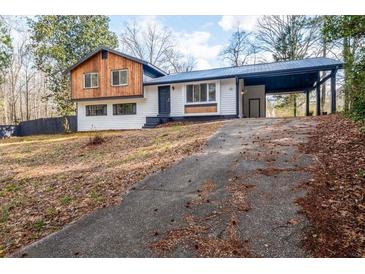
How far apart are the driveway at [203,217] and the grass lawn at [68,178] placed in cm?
52

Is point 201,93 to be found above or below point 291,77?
below

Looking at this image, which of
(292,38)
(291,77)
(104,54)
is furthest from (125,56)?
(292,38)

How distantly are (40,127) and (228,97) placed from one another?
16.9 metres

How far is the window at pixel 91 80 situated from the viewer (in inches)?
829

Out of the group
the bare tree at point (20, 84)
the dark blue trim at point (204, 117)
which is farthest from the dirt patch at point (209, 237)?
the bare tree at point (20, 84)

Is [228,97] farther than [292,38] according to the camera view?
No

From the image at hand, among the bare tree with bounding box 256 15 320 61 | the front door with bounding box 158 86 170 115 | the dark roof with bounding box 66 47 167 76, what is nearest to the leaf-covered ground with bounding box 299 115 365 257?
the front door with bounding box 158 86 170 115

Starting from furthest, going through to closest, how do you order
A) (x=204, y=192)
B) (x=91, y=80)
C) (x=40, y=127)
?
(x=40, y=127), (x=91, y=80), (x=204, y=192)

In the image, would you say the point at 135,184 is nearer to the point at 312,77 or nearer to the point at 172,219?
the point at 172,219

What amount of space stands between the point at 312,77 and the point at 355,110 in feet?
36.2

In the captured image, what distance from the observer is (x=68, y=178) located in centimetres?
726

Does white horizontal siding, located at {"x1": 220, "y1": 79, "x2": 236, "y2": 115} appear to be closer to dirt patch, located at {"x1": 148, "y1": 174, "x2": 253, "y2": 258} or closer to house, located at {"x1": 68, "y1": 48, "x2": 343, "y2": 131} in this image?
house, located at {"x1": 68, "y1": 48, "x2": 343, "y2": 131}

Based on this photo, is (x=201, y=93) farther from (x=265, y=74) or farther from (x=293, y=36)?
(x=293, y=36)
